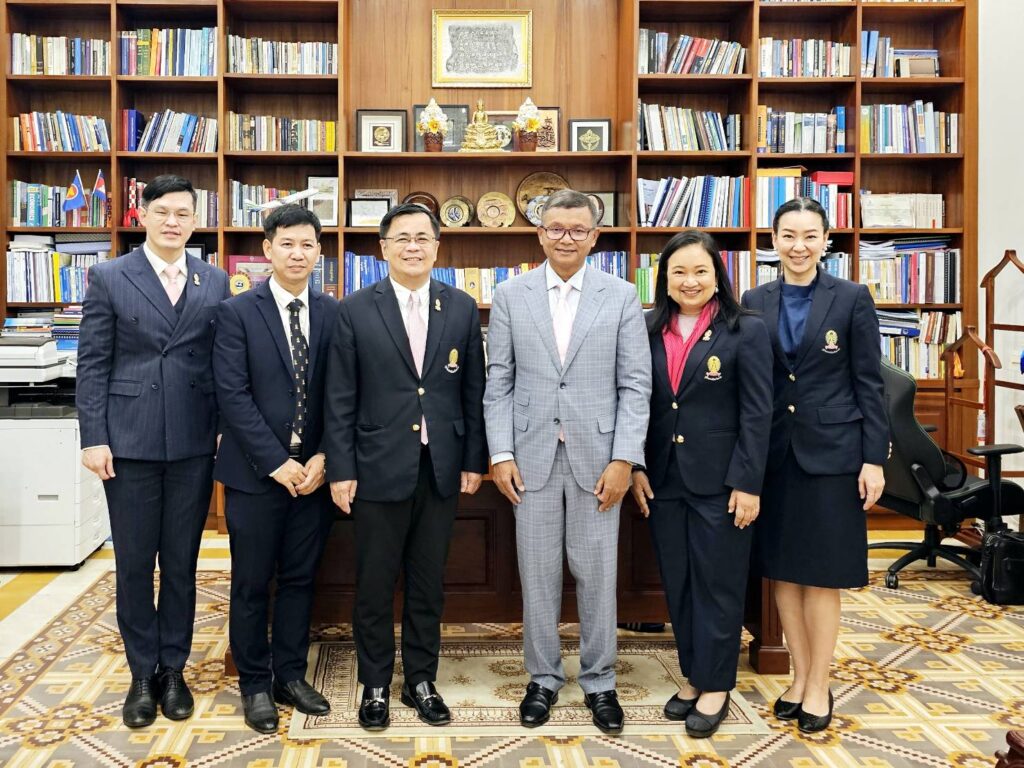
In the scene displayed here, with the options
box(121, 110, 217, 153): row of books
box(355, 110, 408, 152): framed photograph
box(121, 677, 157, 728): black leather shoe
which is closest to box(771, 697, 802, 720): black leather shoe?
box(121, 677, 157, 728): black leather shoe

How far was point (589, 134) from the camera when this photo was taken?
513cm

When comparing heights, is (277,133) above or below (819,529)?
above

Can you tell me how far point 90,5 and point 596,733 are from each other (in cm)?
467

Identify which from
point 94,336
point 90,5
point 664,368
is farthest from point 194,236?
point 664,368

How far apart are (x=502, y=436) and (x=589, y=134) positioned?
3.05m

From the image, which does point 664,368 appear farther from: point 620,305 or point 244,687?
point 244,687

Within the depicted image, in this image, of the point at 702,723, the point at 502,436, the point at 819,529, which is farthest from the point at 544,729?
the point at 819,529

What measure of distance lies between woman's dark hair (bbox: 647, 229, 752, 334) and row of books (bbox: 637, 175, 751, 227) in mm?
2468

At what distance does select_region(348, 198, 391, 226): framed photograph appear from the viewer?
5.10 meters

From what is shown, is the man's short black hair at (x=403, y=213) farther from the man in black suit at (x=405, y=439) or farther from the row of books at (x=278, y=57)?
the row of books at (x=278, y=57)

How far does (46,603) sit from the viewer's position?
3.77 metres

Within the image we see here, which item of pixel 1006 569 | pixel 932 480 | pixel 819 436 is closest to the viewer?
pixel 819 436

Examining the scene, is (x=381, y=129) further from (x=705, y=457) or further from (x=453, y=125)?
(x=705, y=457)

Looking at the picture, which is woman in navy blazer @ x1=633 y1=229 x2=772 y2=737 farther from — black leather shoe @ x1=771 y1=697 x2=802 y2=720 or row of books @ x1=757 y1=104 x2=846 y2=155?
row of books @ x1=757 y1=104 x2=846 y2=155
